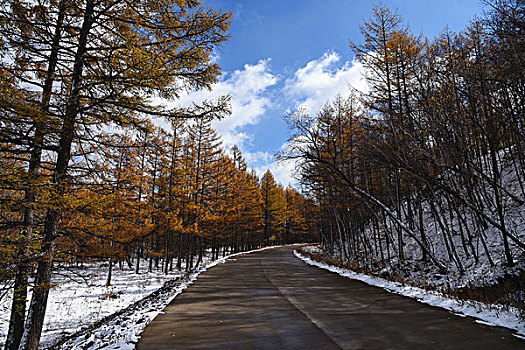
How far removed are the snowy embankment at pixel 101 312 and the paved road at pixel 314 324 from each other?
0.45 m

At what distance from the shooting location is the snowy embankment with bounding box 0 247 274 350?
5.52 metres

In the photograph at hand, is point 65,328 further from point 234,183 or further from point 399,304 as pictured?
point 234,183

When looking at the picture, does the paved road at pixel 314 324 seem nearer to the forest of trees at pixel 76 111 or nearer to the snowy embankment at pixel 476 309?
the snowy embankment at pixel 476 309

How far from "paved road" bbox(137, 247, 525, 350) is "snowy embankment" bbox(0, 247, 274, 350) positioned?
45cm

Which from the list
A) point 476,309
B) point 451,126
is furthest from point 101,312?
point 451,126

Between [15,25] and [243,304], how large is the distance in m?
7.95

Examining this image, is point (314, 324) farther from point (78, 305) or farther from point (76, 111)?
point (78, 305)

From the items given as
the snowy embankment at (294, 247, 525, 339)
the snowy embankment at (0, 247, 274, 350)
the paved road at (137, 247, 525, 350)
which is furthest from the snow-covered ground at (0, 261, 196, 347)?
the snowy embankment at (294, 247, 525, 339)

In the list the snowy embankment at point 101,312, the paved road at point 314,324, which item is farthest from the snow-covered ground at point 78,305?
the paved road at point 314,324

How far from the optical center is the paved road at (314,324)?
14.7ft

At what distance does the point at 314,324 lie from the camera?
5.49m

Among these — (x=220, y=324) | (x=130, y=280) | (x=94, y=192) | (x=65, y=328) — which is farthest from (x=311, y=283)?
(x=130, y=280)

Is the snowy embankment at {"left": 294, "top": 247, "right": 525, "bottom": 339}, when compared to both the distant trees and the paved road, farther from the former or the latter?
the distant trees

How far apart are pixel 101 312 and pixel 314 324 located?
989 centimetres
